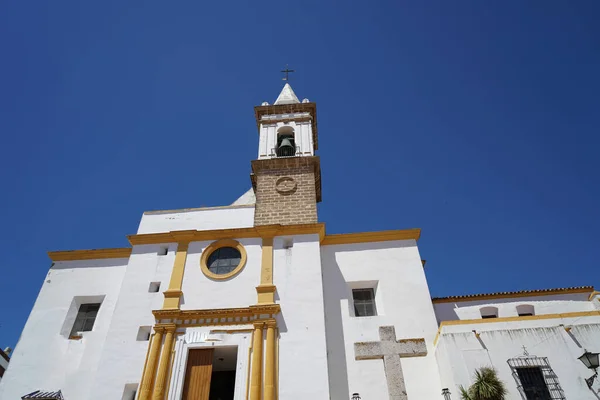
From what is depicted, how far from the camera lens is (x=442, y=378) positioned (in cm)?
1209

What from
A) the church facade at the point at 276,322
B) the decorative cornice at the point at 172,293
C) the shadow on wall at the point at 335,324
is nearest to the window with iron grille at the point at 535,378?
the church facade at the point at 276,322

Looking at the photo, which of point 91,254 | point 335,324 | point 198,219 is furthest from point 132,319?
point 335,324

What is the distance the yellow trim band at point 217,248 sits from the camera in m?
14.6

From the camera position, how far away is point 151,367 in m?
12.4

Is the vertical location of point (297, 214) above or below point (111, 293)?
above

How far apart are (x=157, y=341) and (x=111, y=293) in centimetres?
336

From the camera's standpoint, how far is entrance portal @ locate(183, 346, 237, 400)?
40.2 ft

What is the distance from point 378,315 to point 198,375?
591 centimetres

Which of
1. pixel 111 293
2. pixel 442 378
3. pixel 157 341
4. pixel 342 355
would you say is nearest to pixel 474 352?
pixel 442 378

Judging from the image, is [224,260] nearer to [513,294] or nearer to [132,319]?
[132,319]

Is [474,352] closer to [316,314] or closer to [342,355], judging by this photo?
[342,355]

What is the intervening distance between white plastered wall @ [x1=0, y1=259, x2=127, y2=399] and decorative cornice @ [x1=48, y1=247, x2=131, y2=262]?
0.18m

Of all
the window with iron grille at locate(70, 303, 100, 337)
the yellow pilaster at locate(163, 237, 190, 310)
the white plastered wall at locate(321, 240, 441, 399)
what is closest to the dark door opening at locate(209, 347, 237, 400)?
the yellow pilaster at locate(163, 237, 190, 310)

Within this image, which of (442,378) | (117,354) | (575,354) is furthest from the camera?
(117,354)
